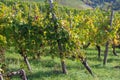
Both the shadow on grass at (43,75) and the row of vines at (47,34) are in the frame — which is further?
the row of vines at (47,34)

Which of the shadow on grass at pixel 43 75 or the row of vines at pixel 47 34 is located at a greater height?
the row of vines at pixel 47 34

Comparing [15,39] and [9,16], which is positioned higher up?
[9,16]

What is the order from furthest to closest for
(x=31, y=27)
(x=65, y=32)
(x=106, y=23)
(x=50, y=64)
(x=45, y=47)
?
(x=106, y=23), (x=50, y=64), (x=45, y=47), (x=31, y=27), (x=65, y=32)

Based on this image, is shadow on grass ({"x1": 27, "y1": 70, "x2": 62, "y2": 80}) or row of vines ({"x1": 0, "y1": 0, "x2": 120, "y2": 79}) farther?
row of vines ({"x1": 0, "y1": 0, "x2": 120, "y2": 79})

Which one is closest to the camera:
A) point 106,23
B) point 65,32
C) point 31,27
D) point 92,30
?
point 65,32

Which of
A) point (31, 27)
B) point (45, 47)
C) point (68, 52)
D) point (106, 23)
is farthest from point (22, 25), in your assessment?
point (106, 23)

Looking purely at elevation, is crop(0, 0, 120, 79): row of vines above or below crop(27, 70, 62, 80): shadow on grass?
above

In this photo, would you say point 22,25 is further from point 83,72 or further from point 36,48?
point 83,72

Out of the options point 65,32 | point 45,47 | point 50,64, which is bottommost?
point 50,64

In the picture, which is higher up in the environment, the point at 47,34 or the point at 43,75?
the point at 47,34

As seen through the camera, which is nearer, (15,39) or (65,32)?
(65,32)

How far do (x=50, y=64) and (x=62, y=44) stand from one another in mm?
7482

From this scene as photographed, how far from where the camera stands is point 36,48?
25031 mm

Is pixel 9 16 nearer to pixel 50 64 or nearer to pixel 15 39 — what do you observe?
pixel 15 39
